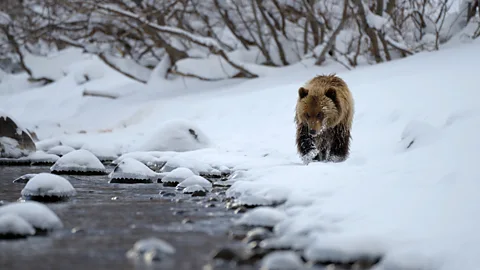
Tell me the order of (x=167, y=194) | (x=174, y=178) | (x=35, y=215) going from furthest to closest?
(x=174, y=178), (x=167, y=194), (x=35, y=215)

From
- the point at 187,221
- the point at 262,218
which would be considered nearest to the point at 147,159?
the point at 187,221

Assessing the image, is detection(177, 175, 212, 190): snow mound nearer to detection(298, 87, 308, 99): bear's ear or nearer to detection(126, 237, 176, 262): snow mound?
detection(298, 87, 308, 99): bear's ear

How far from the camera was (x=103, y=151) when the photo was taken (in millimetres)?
9977

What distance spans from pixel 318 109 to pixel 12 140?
183 inches

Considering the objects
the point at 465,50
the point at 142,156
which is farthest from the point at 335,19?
the point at 142,156

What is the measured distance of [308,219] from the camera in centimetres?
384

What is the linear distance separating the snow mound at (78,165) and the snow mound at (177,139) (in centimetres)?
271

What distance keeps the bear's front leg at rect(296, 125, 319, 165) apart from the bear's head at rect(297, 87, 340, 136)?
142mm

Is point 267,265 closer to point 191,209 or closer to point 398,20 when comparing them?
point 191,209

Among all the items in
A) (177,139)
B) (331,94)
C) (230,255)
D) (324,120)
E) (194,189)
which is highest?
(331,94)

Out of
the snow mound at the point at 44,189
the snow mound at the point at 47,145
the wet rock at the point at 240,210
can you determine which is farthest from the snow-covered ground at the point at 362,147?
the snow mound at the point at 44,189

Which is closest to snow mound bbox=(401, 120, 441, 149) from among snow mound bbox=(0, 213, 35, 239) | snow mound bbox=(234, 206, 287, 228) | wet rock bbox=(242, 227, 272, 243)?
snow mound bbox=(234, 206, 287, 228)

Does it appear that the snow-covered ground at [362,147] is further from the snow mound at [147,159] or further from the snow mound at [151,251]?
the snow mound at [151,251]

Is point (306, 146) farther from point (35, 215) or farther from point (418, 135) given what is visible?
point (35, 215)
